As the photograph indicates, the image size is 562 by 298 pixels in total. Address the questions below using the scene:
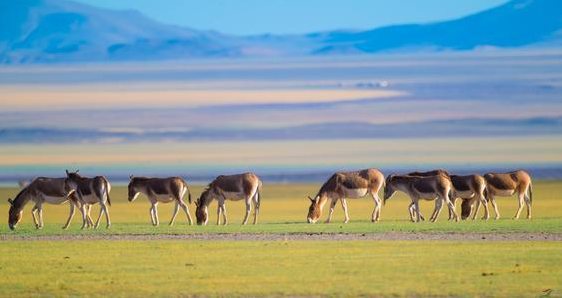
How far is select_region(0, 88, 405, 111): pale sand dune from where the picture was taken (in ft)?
429

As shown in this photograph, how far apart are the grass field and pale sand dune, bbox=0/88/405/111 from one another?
92.4 meters

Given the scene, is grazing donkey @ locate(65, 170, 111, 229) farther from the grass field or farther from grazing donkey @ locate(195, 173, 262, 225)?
grazing donkey @ locate(195, 173, 262, 225)

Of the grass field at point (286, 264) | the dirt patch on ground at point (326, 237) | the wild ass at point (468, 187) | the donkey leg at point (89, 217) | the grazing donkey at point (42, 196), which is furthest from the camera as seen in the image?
the wild ass at point (468, 187)

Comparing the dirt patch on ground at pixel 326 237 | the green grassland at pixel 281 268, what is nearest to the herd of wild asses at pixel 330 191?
the dirt patch on ground at pixel 326 237

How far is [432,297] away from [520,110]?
304 feet

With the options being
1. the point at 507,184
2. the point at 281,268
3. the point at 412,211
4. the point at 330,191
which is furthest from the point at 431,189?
the point at 281,268

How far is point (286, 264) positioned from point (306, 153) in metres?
49.0

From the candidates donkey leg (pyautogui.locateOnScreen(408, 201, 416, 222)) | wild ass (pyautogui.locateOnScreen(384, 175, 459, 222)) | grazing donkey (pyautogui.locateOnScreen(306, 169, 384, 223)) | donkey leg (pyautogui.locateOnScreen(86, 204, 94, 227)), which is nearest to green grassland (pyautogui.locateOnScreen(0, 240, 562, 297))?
donkey leg (pyautogui.locateOnScreen(86, 204, 94, 227))

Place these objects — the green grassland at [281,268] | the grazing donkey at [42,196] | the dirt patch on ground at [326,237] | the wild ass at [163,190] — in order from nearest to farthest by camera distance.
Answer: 1. the green grassland at [281,268]
2. the dirt patch on ground at [326,237]
3. the grazing donkey at [42,196]
4. the wild ass at [163,190]

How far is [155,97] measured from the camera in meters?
148

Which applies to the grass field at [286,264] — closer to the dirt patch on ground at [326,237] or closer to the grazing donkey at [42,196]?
the dirt patch on ground at [326,237]

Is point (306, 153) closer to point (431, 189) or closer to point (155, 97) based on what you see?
point (431, 189)

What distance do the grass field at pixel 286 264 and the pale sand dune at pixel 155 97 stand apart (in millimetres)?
92412

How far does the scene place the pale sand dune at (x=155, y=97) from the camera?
5143 inches
